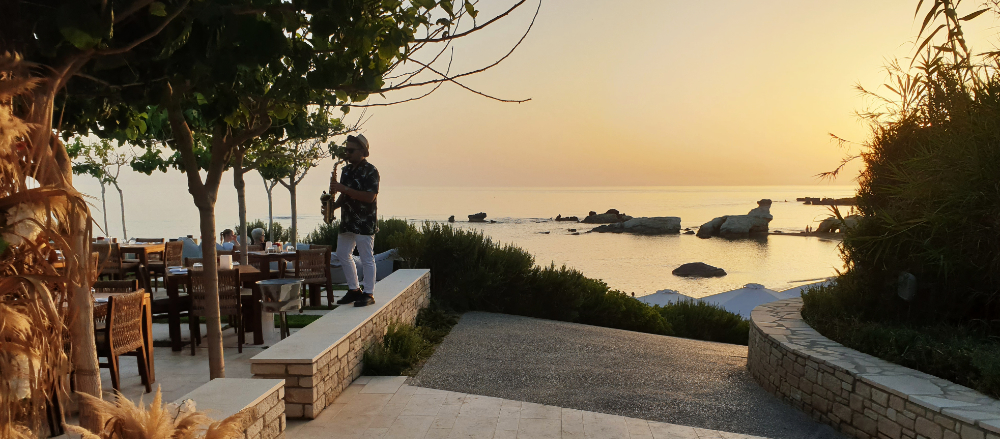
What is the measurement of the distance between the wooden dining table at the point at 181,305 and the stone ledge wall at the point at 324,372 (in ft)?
4.80

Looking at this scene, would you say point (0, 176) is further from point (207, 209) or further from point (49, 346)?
point (207, 209)

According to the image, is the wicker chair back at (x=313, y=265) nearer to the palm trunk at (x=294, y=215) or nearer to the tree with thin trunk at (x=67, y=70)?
the tree with thin trunk at (x=67, y=70)

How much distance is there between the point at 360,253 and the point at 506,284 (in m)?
4.12

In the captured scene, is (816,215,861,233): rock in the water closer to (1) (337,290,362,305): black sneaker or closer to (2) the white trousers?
(2) the white trousers

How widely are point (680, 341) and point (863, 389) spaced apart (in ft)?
13.7

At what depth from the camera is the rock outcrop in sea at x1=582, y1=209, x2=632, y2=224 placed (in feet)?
207

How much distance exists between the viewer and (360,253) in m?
6.65

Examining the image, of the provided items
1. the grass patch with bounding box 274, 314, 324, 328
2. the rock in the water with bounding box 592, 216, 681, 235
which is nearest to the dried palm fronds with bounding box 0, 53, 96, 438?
the grass patch with bounding box 274, 314, 324, 328

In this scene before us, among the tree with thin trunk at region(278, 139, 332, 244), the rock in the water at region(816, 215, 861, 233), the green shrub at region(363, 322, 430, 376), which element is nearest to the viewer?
the green shrub at region(363, 322, 430, 376)

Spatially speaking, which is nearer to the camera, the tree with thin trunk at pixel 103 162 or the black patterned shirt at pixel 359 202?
the black patterned shirt at pixel 359 202

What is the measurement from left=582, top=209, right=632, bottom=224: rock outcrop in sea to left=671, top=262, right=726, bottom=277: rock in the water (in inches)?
1318

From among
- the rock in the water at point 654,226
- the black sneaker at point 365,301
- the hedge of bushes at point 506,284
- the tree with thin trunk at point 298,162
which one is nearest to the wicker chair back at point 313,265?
the hedge of bushes at point 506,284

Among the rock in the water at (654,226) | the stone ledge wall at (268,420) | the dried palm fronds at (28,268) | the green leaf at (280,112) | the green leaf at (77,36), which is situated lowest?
the rock in the water at (654,226)

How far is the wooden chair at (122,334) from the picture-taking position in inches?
191
